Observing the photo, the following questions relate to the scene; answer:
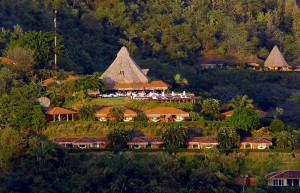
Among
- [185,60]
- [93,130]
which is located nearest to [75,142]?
[93,130]

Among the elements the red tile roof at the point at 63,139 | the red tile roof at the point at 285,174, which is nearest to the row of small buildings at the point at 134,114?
the red tile roof at the point at 63,139

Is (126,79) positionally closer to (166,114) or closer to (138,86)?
(138,86)

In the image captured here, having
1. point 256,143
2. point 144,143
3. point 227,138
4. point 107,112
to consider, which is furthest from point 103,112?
point 256,143

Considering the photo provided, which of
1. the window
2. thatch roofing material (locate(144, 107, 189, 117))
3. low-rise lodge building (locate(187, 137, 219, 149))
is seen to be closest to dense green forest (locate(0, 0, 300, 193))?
the window

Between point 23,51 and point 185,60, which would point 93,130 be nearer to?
point 23,51

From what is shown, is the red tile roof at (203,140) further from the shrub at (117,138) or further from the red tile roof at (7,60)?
the red tile roof at (7,60)

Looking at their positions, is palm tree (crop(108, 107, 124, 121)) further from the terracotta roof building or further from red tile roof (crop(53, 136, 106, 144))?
the terracotta roof building
